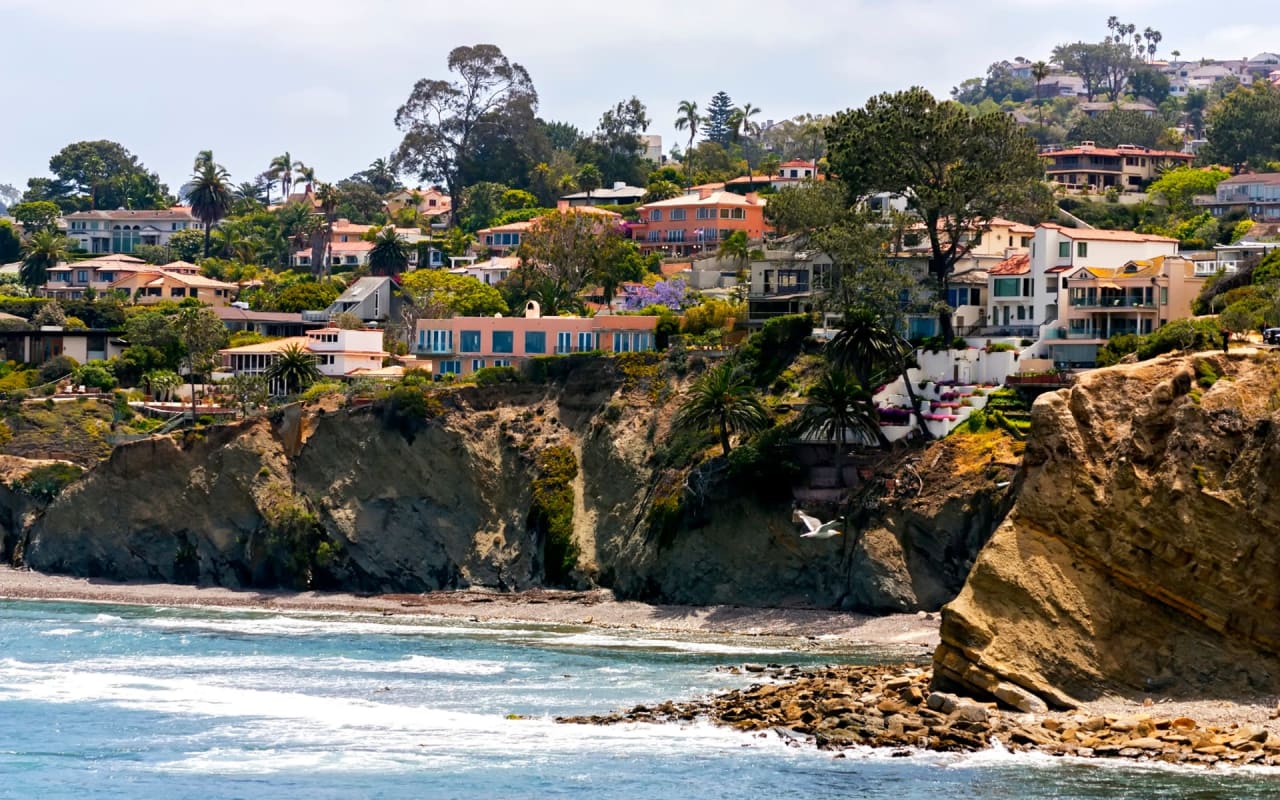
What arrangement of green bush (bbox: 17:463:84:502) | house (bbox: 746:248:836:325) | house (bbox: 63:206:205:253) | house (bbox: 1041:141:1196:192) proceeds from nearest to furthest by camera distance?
house (bbox: 746:248:836:325) → green bush (bbox: 17:463:84:502) → house (bbox: 1041:141:1196:192) → house (bbox: 63:206:205:253)

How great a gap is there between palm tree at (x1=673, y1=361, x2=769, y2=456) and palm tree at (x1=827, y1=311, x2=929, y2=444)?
4.99m

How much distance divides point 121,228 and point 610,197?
47846 mm

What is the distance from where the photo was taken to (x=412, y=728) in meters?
62.1

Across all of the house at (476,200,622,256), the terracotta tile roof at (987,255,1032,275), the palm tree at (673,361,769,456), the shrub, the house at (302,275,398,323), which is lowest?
the palm tree at (673,361,769,456)

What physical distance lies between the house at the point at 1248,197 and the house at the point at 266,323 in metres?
62.3

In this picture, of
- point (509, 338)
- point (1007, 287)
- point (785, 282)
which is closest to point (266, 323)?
point (509, 338)

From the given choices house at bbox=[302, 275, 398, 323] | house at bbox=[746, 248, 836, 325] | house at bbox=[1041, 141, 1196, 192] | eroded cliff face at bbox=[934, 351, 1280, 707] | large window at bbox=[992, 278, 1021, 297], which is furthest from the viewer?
house at bbox=[1041, 141, 1196, 192]

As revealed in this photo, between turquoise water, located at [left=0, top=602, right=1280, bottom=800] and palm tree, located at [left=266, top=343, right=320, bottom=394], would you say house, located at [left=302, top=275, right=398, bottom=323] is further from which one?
turquoise water, located at [left=0, top=602, right=1280, bottom=800]

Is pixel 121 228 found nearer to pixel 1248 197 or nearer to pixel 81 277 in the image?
pixel 81 277

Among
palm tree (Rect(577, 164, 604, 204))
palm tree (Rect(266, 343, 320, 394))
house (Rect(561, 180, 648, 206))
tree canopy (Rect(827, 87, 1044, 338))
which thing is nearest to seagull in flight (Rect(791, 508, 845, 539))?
tree canopy (Rect(827, 87, 1044, 338))

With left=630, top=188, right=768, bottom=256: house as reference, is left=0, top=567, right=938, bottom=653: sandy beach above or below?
below

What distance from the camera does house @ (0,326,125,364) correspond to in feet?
442

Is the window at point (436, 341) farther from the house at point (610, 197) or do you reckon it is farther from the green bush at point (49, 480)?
the house at point (610, 197)

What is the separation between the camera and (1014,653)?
59750mm
